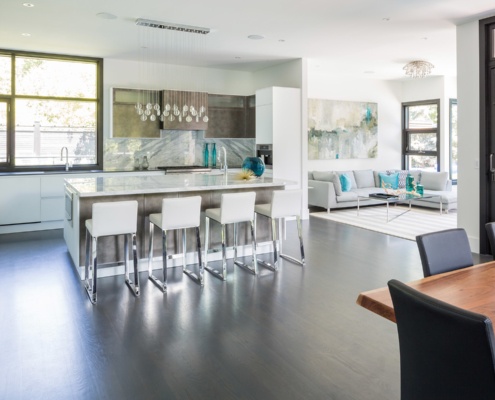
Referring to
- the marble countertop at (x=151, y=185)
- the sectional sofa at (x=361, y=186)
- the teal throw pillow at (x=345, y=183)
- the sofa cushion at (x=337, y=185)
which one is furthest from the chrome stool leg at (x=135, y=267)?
the teal throw pillow at (x=345, y=183)

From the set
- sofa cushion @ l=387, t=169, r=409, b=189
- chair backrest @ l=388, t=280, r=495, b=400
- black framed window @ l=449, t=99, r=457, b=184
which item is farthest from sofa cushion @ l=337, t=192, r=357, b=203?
chair backrest @ l=388, t=280, r=495, b=400

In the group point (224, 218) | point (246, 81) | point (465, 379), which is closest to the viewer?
point (465, 379)

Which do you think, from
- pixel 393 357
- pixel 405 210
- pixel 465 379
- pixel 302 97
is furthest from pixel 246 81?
pixel 465 379

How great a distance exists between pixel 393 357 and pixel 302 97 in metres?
5.91

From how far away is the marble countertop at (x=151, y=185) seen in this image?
14.2 ft

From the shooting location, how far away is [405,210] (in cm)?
902

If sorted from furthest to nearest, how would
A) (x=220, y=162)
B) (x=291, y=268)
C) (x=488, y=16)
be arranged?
(x=220, y=162), (x=488, y=16), (x=291, y=268)

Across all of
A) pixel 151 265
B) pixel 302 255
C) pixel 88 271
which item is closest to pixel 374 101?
pixel 302 255

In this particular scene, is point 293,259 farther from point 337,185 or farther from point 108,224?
point 337,185

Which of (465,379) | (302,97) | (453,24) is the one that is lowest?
(465,379)

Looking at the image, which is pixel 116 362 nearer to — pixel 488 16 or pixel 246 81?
pixel 488 16

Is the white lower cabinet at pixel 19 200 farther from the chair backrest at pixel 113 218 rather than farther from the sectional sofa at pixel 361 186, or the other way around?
the sectional sofa at pixel 361 186

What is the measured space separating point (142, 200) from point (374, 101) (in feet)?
25.4

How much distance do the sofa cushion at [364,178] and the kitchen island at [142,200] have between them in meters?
4.96
